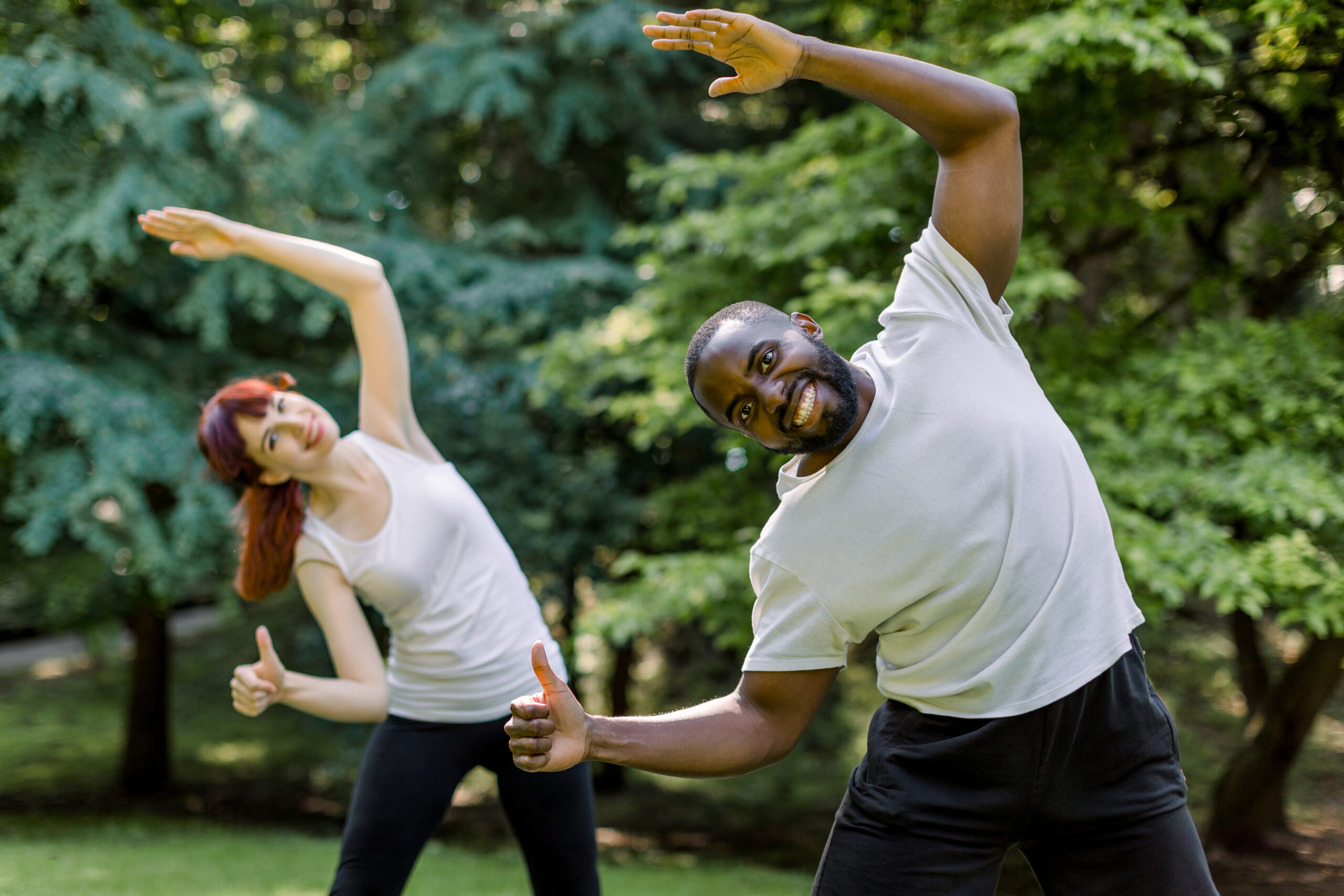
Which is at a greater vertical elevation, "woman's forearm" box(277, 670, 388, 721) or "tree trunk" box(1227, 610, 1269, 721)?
"woman's forearm" box(277, 670, 388, 721)

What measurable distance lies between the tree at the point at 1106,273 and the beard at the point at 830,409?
2.82 m

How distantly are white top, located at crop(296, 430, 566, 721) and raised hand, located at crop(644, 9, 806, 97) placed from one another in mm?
1404

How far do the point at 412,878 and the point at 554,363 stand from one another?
3.20 meters

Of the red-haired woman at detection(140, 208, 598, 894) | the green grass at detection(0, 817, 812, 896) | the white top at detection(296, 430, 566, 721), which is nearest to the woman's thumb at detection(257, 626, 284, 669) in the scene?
the red-haired woman at detection(140, 208, 598, 894)

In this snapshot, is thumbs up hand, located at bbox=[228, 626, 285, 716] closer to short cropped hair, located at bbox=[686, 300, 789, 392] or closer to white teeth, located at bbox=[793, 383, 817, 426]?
short cropped hair, located at bbox=[686, 300, 789, 392]

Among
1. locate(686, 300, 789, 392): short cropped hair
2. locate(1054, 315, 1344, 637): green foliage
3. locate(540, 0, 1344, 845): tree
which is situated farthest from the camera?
locate(540, 0, 1344, 845): tree

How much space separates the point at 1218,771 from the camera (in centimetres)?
824

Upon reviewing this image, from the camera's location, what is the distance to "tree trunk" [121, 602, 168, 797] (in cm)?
888

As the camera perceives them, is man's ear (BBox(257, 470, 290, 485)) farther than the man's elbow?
Yes

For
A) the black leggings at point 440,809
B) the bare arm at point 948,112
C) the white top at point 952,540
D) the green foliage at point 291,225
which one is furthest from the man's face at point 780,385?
the green foliage at point 291,225

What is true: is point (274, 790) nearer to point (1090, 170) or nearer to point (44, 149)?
point (44, 149)

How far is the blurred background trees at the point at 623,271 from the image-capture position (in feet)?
14.6

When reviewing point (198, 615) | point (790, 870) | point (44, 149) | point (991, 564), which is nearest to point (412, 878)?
point (790, 870)

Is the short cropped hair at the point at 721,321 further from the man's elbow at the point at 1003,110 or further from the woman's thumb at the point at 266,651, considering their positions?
the woman's thumb at the point at 266,651
